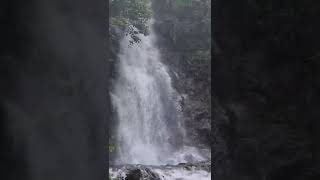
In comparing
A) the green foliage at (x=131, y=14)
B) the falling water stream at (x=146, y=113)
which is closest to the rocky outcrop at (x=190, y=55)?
the falling water stream at (x=146, y=113)

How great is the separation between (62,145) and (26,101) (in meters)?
0.44

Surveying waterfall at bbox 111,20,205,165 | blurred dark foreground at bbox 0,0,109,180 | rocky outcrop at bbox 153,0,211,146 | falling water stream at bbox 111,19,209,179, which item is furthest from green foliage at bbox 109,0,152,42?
blurred dark foreground at bbox 0,0,109,180

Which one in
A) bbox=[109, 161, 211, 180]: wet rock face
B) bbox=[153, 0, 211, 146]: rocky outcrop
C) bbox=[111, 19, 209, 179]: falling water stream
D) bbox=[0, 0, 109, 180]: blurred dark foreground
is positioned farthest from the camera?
bbox=[153, 0, 211, 146]: rocky outcrop

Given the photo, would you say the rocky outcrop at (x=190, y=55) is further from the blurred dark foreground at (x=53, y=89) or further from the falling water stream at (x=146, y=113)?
the blurred dark foreground at (x=53, y=89)

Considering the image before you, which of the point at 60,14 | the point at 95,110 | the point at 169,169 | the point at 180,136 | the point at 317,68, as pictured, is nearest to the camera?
the point at 317,68

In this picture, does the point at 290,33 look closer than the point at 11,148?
Yes

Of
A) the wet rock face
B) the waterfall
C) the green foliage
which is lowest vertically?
the wet rock face

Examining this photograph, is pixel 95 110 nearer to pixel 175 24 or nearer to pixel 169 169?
pixel 169 169

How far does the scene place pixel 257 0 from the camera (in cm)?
197

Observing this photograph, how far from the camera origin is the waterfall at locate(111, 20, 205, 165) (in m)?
16.1

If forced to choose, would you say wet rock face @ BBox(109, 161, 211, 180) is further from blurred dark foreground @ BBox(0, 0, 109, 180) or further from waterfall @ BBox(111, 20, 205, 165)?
blurred dark foreground @ BBox(0, 0, 109, 180)

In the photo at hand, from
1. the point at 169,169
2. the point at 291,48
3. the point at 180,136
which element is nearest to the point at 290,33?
the point at 291,48

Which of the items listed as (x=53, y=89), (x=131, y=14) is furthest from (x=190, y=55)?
(x=53, y=89)

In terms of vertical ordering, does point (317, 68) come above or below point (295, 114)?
above
